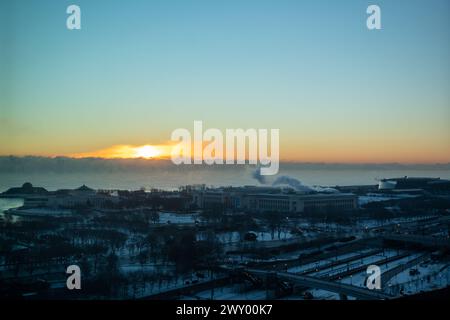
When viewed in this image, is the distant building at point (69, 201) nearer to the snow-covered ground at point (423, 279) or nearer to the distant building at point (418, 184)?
the snow-covered ground at point (423, 279)

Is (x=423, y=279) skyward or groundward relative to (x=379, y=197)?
skyward

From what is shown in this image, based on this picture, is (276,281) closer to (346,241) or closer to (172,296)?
(172,296)

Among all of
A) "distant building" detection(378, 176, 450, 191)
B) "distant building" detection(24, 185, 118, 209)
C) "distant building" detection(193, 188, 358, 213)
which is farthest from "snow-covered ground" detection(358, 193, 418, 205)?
"distant building" detection(24, 185, 118, 209)

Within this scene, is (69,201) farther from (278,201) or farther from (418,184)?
(418,184)

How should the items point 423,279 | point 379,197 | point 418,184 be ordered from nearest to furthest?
point 423,279 → point 379,197 → point 418,184

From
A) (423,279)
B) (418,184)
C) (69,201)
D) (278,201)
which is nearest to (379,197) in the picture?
(418,184)

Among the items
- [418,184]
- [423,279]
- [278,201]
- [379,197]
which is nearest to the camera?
[423,279]

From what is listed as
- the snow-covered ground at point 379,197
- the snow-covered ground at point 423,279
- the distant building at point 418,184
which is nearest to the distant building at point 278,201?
the snow-covered ground at point 379,197

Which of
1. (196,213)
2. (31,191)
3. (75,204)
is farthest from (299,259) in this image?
(31,191)

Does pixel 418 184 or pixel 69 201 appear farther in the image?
pixel 418 184

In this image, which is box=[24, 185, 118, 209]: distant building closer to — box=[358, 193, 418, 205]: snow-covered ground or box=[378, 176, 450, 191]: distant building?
box=[358, 193, 418, 205]: snow-covered ground
